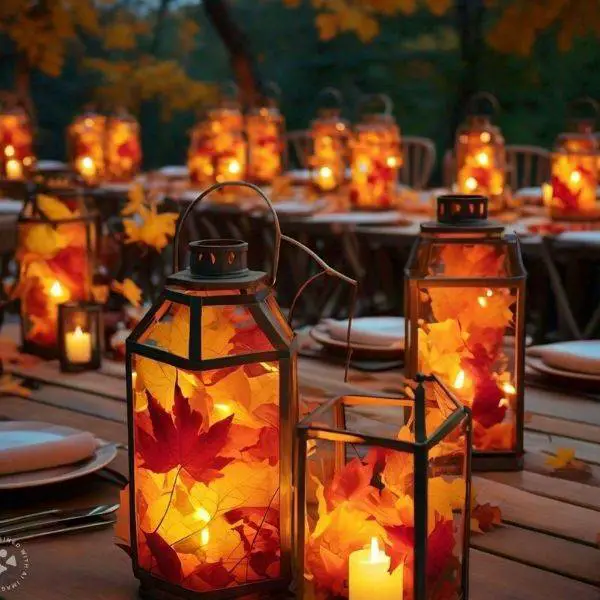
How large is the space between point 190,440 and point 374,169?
2574 mm

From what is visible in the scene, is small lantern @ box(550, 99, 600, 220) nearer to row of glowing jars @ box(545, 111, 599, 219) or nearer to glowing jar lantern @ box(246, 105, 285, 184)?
row of glowing jars @ box(545, 111, 599, 219)

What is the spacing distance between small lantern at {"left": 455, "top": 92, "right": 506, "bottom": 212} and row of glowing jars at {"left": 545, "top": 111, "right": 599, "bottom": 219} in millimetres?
206

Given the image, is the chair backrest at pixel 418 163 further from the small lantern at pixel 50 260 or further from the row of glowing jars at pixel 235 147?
the small lantern at pixel 50 260

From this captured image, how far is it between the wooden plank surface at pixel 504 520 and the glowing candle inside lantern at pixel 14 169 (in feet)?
9.46

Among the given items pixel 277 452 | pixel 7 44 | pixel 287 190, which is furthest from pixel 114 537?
pixel 7 44

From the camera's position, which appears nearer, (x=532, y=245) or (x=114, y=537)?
(x=114, y=537)

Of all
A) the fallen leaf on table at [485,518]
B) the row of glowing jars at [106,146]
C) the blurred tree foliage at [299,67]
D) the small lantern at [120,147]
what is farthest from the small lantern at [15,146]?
the fallen leaf on table at [485,518]

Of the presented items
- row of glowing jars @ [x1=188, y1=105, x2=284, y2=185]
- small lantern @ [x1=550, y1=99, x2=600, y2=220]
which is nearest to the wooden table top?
small lantern @ [x1=550, y1=99, x2=600, y2=220]

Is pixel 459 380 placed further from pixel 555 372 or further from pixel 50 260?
pixel 50 260

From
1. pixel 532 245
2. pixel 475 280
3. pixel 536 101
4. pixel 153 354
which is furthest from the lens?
pixel 536 101

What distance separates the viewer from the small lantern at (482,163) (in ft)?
10.9

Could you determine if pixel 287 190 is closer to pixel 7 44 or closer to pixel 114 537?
pixel 114 537

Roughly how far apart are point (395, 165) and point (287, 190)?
442mm

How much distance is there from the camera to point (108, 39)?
6203 mm
